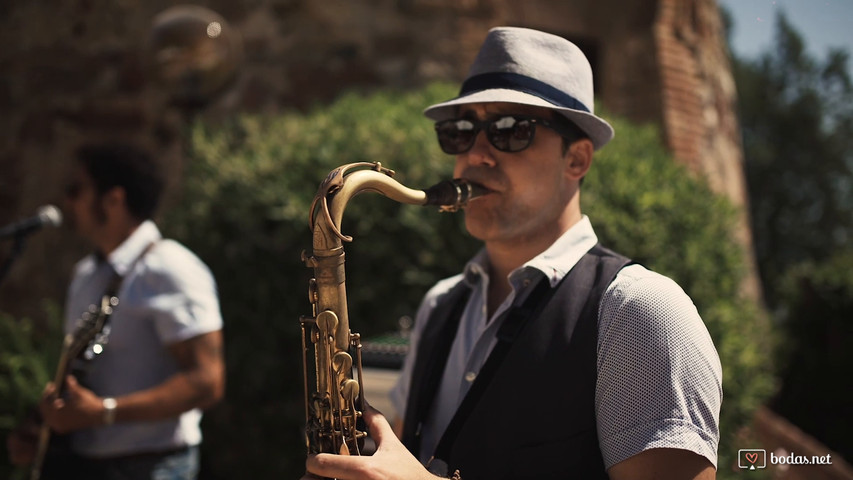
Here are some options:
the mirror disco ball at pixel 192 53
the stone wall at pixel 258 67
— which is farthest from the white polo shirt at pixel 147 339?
the stone wall at pixel 258 67

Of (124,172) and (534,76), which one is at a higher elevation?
(534,76)

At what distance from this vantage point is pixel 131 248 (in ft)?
10.9

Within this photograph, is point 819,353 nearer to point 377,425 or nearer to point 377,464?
point 377,425

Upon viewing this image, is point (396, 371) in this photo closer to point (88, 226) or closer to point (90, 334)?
point (90, 334)

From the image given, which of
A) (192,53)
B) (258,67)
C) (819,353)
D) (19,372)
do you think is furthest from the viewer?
(819,353)

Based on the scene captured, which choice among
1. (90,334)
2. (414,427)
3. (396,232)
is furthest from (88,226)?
(414,427)

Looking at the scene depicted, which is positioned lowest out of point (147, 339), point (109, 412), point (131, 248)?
point (109, 412)

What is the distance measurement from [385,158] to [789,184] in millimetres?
14589

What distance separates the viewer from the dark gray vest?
71.7 inches

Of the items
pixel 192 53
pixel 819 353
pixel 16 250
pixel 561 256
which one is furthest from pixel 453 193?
A: pixel 819 353

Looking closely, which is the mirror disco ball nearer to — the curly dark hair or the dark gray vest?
the curly dark hair

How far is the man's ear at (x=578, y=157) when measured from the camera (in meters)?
2.25

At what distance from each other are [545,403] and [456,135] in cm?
83

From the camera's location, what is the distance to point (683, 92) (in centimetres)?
732
